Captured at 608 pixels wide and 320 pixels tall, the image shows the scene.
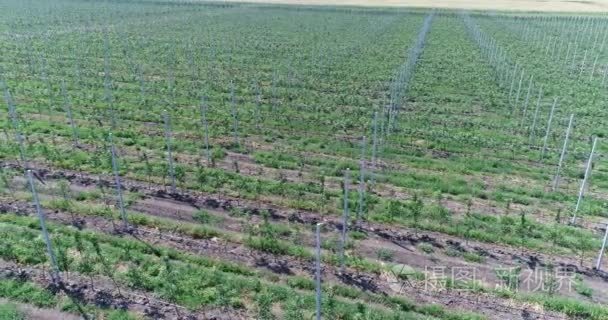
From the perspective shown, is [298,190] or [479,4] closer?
[298,190]

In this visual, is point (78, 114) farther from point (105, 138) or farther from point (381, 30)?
point (381, 30)

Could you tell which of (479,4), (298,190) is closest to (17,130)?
(298,190)

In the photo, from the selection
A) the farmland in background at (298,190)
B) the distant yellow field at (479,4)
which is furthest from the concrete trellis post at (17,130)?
the distant yellow field at (479,4)

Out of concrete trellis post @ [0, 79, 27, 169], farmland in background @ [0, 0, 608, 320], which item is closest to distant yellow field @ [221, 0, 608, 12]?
farmland in background @ [0, 0, 608, 320]

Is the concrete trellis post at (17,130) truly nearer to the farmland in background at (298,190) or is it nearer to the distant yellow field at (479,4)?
the farmland in background at (298,190)

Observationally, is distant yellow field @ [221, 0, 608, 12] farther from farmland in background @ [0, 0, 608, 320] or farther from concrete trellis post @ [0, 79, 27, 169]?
concrete trellis post @ [0, 79, 27, 169]

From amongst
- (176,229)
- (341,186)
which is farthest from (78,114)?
(341,186)

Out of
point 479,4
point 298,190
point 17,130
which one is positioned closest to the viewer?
point 298,190

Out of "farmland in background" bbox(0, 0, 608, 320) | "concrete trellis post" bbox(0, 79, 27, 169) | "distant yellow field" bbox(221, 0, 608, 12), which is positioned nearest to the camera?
"farmland in background" bbox(0, 0, 608, 320)

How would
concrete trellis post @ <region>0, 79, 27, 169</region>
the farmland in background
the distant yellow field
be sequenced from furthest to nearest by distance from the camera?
the distant yellow field < concrete trellis post @ <region>0, 79, 27, 169</region> < the farmland in background

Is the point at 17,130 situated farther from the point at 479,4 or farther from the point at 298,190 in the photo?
the point at 479,4
